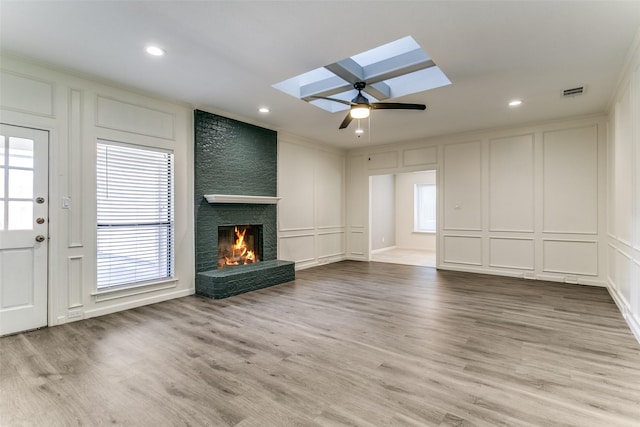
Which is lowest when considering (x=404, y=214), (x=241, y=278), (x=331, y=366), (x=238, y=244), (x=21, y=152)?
(x=331, y=366)

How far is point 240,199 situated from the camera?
16.7 feet

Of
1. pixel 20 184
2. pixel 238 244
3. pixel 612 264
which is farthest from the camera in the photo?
pixel 238 244

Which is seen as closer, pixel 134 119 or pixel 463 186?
pixel 134 119

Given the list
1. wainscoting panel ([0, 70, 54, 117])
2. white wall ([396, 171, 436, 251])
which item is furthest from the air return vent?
wainscoting panel ([0, 70, 54, 117])

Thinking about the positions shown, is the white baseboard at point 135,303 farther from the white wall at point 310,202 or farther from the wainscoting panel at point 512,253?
the wainscoting panel at point 512,253

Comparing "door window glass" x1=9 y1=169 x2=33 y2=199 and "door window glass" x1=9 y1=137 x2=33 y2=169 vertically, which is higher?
"door window glass" x1=9 y1=137 x2=33 y2=169

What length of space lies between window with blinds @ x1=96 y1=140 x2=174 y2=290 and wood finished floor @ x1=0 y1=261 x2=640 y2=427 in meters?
0.55

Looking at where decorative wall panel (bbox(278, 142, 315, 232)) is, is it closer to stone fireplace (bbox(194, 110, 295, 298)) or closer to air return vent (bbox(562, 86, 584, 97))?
stone fireplace (bbox(194, 110, 295, 298))

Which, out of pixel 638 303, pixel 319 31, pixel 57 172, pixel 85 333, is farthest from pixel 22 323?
pixel 638 303

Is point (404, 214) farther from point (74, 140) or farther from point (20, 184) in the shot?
point (20, 184)

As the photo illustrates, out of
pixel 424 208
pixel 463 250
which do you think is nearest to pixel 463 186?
pixel 463 250

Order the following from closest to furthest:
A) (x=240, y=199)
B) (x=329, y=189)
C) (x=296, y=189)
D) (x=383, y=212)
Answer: (x=240, y=199) < (x=296, y=189) < (x=329, y=189) < (x=383, y=212)

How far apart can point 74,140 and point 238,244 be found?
9.04 ft

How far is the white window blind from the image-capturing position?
9.73m
